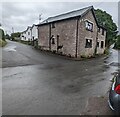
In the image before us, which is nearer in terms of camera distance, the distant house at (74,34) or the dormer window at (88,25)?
the distant house at (74,34)

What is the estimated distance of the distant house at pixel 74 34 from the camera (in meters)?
17.2

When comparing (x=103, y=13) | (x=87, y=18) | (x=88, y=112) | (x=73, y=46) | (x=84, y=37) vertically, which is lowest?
(x=88, y=112)

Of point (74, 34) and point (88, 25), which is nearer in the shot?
point (74, 34)

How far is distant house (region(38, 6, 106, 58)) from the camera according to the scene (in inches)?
676

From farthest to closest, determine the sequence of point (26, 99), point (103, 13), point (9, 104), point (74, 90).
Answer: point (103, 13)
point (74, 90)
point (26, 99)
point (9, 104)

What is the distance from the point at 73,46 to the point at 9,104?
1372 cm

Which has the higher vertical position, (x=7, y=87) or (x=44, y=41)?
(x=44, y=41)

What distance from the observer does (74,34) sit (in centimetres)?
1725

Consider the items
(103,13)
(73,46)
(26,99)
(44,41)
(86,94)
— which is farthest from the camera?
(103,13)

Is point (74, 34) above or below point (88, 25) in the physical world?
below

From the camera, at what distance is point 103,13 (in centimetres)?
4047

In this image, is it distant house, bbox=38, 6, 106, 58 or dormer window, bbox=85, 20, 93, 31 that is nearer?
distant house, bbox=38, 6, 106, 58

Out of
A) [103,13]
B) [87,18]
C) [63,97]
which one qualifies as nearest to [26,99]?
[63,97]

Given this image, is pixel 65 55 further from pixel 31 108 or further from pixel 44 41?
pixel 31 108
